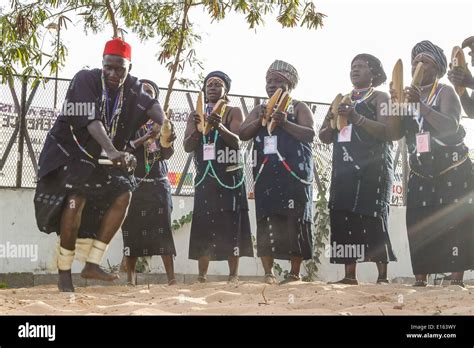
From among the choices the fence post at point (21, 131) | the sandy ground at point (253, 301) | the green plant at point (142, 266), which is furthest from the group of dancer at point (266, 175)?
the fence post at point (21, 131)

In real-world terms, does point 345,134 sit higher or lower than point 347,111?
lower

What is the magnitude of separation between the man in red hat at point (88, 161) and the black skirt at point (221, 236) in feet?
5.10

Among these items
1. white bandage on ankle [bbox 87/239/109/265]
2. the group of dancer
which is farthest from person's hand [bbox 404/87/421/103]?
white bandage on ankle [bbox 87/239/109/265]

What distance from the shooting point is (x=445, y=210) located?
7051 mm

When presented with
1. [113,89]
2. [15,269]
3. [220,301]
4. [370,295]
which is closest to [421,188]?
[370,295]

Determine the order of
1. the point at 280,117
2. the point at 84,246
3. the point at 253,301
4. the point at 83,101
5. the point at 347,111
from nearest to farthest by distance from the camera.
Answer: the point at 253,301 < the point at 83,101 < the point at 84,246 < the point at 347,111 < the point at 280,117

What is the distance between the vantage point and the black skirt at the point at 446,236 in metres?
7.05

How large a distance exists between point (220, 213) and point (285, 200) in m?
0.77

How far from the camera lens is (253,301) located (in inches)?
223

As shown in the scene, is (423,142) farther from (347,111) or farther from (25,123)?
(25,123)

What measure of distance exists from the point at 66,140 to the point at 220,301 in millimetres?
1801

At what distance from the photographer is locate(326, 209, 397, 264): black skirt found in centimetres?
739

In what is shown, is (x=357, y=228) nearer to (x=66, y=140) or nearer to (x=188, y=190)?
(x=66, y=140)

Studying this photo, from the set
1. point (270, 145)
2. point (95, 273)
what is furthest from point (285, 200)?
point (95, 273)
